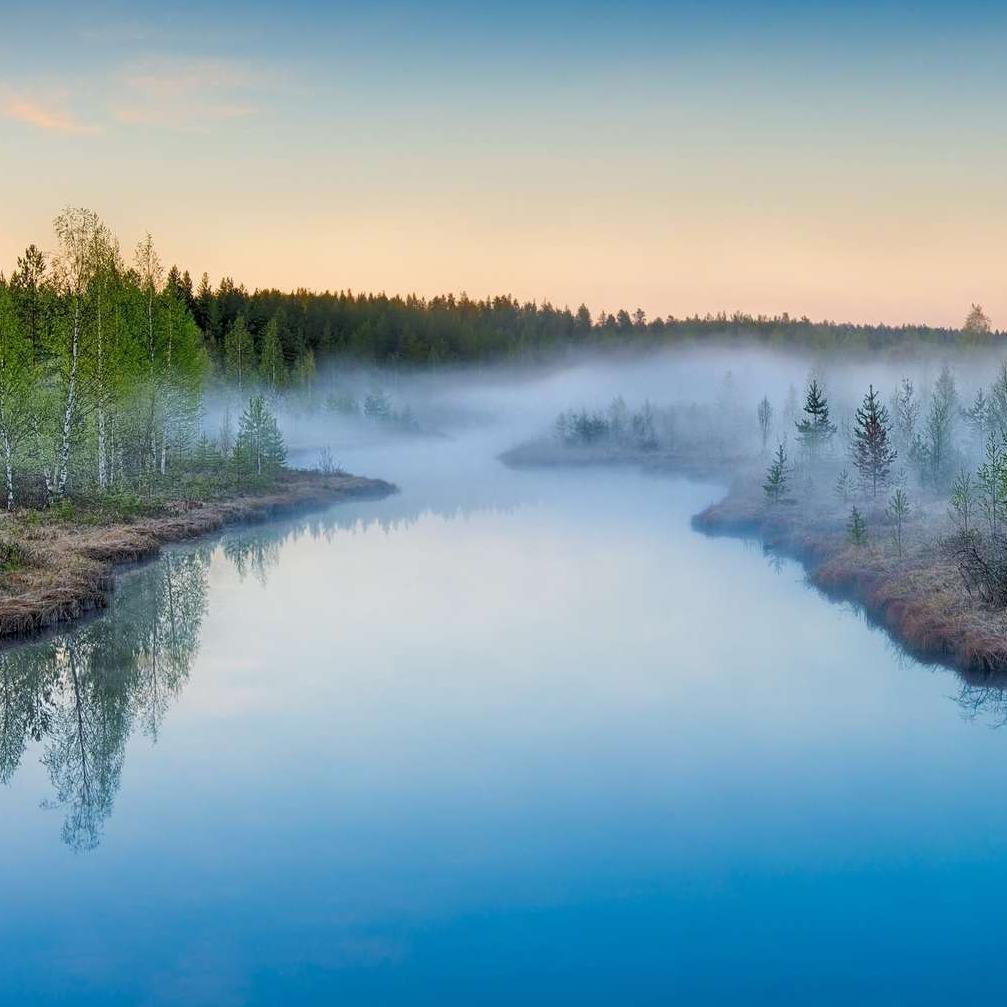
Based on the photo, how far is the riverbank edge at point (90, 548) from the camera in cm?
3117

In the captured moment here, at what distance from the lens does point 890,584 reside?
35.5 meters

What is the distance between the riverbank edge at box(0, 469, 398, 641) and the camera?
102 ft

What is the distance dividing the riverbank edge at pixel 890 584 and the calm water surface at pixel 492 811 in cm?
104

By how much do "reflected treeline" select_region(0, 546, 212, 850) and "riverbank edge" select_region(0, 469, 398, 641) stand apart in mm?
954

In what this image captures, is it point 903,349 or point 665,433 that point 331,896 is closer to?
point 665,433

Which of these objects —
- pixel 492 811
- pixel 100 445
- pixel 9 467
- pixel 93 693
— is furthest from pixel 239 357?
pixel 492 811

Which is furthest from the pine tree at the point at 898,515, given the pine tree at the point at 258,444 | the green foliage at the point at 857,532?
the pine tree at the point at 258,444

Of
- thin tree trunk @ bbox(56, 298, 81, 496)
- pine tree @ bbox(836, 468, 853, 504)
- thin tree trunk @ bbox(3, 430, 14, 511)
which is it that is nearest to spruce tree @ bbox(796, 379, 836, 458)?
pine tree @ bbox(836, 468, 853, 504)

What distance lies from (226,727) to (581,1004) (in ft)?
42.6

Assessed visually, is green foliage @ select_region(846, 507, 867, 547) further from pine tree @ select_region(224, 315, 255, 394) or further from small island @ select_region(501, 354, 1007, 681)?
pine tree @ select_region(224, 315, 255, 394)

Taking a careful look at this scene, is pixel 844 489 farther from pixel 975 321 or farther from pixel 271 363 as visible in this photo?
pixel 975 321

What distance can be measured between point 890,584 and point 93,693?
2621 centimetres

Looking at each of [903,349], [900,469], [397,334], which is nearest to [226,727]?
[900,469]

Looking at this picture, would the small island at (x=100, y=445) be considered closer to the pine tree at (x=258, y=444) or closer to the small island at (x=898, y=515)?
the pine tree at (x=258, y=444)
